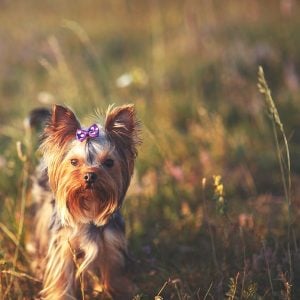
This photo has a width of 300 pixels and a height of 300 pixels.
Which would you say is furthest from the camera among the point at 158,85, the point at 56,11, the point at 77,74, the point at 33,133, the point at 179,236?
the point at 56,11

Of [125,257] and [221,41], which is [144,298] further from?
[221,41]

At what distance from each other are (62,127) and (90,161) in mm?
334

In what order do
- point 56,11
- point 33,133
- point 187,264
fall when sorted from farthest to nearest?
point 56,11 → point 33,133 → point 187,264

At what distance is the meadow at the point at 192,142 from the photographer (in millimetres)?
4629

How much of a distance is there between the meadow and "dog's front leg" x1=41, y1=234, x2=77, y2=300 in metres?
0.29

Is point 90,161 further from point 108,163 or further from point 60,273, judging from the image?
point 60,273

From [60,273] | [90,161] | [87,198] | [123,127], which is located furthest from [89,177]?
[60,273]

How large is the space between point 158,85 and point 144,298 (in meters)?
4.81

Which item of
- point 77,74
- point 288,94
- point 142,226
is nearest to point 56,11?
point 77,74

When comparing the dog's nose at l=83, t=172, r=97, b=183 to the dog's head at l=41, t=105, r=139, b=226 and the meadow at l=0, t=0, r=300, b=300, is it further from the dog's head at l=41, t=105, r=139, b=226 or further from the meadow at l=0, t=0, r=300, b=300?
the meadow at l=0, t=0, r=300, b=300

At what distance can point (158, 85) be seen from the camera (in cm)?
891

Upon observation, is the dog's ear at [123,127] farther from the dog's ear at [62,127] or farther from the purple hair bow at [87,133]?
the dog's ear at [62,127]

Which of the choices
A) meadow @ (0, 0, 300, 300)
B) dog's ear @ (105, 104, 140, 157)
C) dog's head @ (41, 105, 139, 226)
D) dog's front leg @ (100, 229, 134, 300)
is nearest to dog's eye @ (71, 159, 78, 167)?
dog's head @ (41, 105, 139, 226)

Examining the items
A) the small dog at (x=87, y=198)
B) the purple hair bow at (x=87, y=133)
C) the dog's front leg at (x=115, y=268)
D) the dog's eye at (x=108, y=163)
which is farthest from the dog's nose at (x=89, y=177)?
the dog's front leg at (x=115, y=268)
